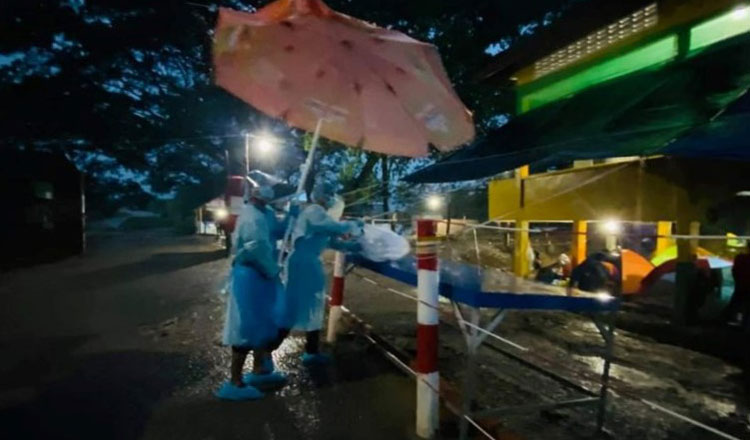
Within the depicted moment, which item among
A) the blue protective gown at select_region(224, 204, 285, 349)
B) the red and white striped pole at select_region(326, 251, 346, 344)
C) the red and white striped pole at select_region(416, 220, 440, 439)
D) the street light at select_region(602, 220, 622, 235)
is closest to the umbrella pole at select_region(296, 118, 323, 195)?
the blue protective gown at select_region(224, 204, 285, 349)

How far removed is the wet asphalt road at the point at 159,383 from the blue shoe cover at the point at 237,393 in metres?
0.09

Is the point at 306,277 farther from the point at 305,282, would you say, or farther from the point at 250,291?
the point at 250,291

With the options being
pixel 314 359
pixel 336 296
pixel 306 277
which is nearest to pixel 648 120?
pixel 306 277

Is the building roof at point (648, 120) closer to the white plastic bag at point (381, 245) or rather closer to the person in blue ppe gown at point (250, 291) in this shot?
the white plastic bag at point (381, 245)

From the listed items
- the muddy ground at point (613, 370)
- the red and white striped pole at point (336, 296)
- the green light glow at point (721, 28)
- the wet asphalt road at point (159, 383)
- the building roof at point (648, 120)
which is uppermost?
the green light glow at point (721, 28)

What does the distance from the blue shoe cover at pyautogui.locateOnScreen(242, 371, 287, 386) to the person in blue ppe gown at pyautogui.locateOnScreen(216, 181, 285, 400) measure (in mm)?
82

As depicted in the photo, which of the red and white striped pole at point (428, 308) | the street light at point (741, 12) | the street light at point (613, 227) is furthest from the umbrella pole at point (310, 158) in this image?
the street light at point (741, 12)

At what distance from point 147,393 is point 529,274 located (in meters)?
8.87

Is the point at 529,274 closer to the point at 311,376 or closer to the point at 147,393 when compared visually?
the point at 311,376

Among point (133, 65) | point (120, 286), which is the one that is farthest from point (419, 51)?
point (133, 65)

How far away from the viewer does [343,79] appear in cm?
447

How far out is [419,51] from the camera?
14.6 ft

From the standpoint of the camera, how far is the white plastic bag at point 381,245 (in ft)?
15.5

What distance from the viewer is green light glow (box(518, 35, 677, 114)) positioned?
7215 mm
